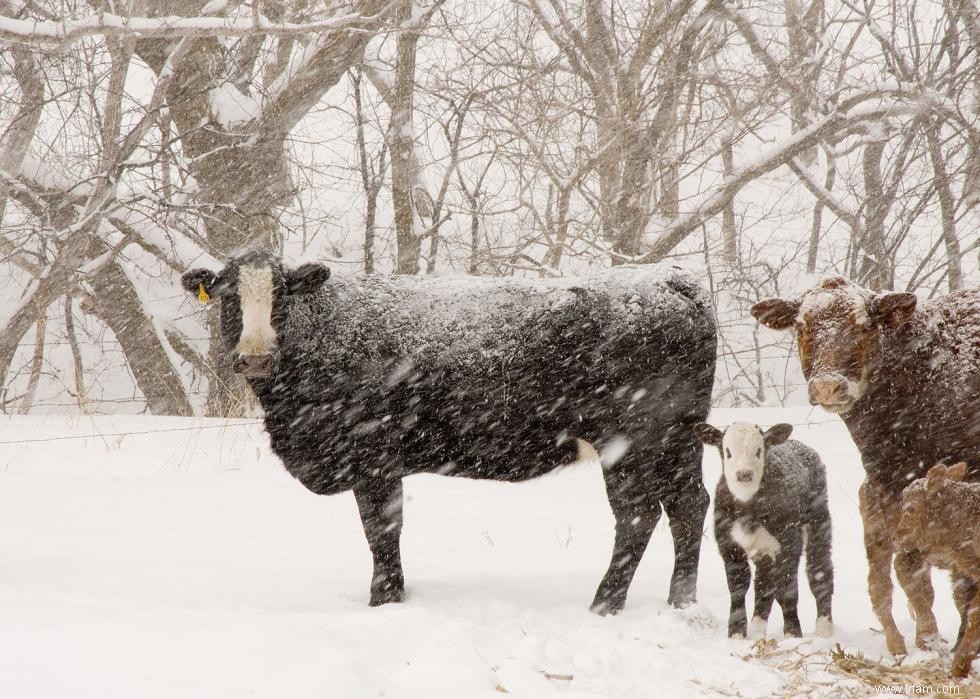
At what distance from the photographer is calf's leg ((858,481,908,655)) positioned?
11.6 feet

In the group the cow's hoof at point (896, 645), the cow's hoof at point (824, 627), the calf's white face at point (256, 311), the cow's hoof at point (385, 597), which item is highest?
the calf's white face at point (256, 311)

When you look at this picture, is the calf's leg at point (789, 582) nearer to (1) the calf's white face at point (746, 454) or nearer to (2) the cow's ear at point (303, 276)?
(1) the calf's white face at point (746, 454)

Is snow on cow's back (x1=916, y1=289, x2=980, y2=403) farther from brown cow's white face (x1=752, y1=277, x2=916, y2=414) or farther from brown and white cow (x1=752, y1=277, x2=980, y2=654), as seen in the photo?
brown cow's white face (x1=752, y1=277, x2=916, y2=414)

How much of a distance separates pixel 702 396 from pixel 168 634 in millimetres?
2913

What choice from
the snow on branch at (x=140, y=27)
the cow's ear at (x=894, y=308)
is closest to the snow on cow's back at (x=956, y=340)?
the cow's ear at (x=894, y=308)

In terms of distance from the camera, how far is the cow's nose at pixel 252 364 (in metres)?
4.30

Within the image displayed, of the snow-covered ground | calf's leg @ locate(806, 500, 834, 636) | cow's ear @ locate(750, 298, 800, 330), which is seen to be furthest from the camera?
calf's leg @ locate(806, 500, 834, 636)

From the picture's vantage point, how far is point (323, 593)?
458 centimetres

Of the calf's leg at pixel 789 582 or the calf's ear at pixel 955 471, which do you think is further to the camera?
the calf's leg at pixel 789 582

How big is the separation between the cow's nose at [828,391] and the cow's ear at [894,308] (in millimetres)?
350

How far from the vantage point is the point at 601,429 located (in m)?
4.59

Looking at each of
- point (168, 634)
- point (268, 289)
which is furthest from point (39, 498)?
point (168, 634)

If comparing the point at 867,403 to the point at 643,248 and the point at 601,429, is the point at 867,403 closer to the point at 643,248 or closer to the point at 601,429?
the point at 601,429

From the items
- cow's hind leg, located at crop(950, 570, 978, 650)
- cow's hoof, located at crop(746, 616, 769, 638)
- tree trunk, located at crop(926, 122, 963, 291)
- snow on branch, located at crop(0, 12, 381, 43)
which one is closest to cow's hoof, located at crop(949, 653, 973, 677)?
cow's hind leg, located at crop(950, 570, 978, 650)
